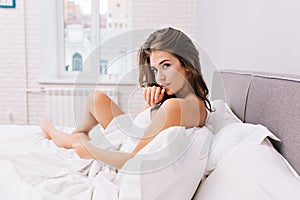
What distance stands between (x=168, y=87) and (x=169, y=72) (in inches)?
2.5

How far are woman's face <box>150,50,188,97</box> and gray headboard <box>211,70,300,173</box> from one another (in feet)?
0.95

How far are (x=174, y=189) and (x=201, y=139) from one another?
0.20 metres

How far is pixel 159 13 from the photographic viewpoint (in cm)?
346

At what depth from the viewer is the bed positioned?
95 cm

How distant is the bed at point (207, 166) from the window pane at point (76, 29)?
7.96 ft

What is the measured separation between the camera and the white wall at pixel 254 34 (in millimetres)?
1323

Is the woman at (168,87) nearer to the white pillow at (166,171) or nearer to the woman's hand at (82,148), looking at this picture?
the woman's hand at (82,148)

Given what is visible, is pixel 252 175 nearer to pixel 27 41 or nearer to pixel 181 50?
pixel 181 50

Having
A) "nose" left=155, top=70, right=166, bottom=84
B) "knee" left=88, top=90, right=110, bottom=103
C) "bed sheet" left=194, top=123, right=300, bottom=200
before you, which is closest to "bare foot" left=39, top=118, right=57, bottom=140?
"knee" left=88, top=90, right=110, bottom=103

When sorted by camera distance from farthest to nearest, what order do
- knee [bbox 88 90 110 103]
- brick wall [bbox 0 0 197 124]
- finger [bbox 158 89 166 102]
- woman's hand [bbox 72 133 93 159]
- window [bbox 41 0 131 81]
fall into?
window [bbox 41 0 131 81]
brick wall [bbox 0 0 197 124]
knee [bbox 88 90 110 103]
woman's hand [bbox 72 133 93 159]
finger [bbox 158 89 166 102]

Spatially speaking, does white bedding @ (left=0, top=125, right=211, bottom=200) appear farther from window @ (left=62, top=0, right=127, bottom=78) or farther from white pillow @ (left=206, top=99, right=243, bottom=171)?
window @ (left=62, top=0, right=127, bottom=78)

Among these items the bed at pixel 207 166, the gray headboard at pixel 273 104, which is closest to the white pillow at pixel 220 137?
the bed at pixel 207 166

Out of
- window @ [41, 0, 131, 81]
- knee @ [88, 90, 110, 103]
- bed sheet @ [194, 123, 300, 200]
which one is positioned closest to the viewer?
bed sheet @ [194, 123, 300, 200]

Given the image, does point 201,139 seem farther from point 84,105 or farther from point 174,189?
point 84,105
